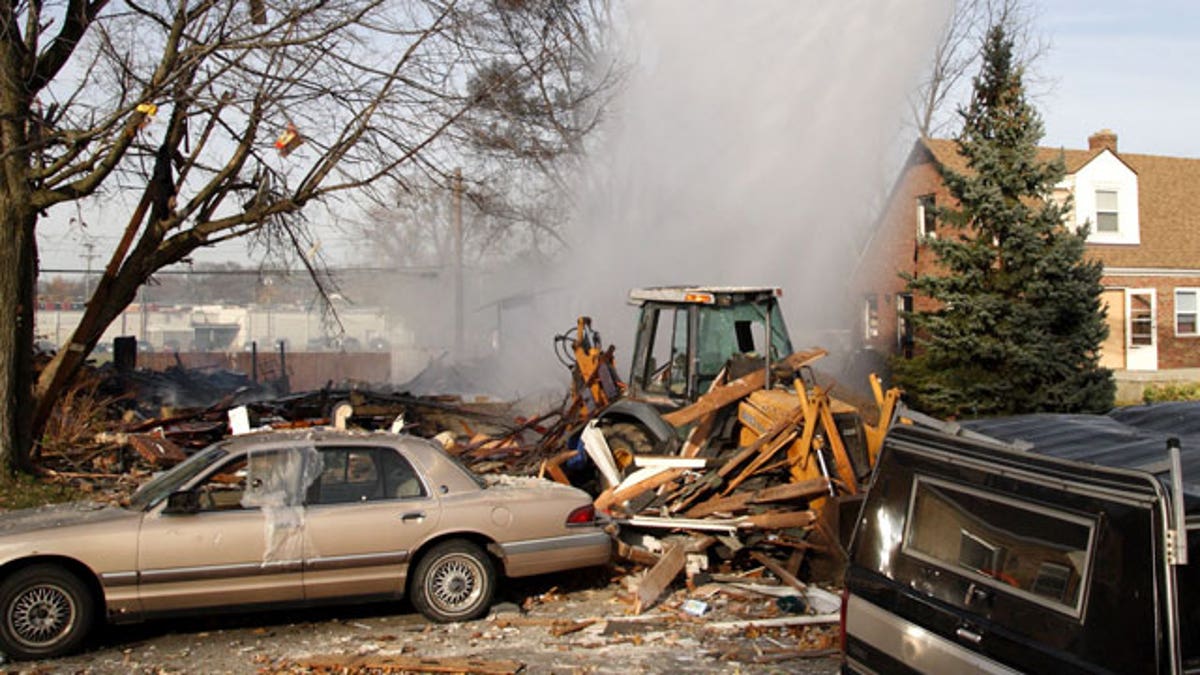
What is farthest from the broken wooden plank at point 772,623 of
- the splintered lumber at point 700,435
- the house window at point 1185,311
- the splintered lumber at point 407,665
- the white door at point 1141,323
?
the house window at point 1185,311

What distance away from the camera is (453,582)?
7535 millimetres

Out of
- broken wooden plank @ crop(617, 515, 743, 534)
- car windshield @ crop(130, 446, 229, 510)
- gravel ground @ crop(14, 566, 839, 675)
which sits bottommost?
gravel ground @ crop(14, 566, 839, 675)

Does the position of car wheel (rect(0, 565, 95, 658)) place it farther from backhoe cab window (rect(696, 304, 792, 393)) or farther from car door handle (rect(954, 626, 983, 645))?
backhoe cab window (rect(696, 304, 792, 393))

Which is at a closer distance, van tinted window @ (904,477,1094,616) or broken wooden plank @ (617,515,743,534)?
van tinted window @ (904,477,1094,616)

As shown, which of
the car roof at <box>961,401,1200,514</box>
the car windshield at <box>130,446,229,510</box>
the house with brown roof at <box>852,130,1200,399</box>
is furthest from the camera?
the house with brown roof at <box>852,130,1200,399</box>

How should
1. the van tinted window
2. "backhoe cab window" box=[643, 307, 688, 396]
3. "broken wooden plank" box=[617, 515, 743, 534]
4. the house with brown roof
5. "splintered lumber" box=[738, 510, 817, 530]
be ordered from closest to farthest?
the van tinted window → "splintered lumber" box=[738, 510, 817, 530] → "broken wooden plank" box=[617, 515, 743, 534] → "backhoe cab window" box=[643, 307, 688, 396] → the house with brown roof

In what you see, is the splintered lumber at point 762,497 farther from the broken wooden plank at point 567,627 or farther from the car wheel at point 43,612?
the car wheel at point 43,612

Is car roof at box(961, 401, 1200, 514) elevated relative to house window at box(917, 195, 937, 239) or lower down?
lower down

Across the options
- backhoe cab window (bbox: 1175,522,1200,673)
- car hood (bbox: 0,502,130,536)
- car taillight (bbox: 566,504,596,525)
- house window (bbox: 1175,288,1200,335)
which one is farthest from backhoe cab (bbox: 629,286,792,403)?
house window (bbox: 1175,288,1200,335)

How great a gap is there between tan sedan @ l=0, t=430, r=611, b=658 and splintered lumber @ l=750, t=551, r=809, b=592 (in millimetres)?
1497

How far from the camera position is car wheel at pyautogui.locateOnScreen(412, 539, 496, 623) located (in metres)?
7.47

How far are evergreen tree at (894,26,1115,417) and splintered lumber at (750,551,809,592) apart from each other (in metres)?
11.3

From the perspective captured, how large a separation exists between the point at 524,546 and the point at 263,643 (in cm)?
195

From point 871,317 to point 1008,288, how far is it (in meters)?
10.6
